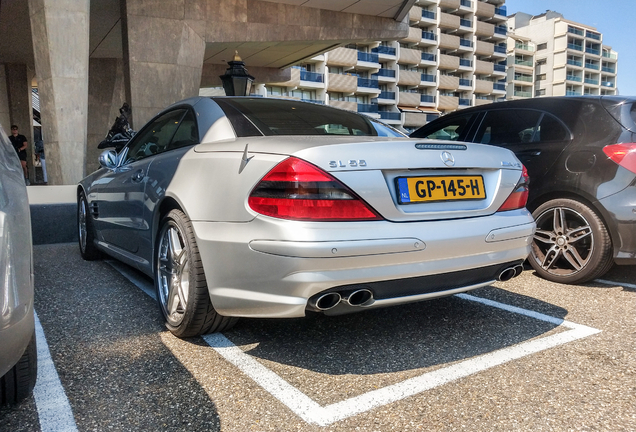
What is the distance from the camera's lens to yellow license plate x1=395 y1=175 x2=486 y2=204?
2314 millimetres

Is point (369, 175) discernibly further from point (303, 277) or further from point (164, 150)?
point (164, 150)

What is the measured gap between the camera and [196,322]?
258 cm

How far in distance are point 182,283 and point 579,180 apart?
3003 millimetres

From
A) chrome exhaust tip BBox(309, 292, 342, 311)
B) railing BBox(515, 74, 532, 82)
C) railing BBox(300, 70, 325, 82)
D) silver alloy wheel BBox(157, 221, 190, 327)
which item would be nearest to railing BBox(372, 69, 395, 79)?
railing BBox(300, 70, 325, 82)

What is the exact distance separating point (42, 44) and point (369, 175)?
444 inches

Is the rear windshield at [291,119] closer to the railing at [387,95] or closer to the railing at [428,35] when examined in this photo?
the railing at [387,95]

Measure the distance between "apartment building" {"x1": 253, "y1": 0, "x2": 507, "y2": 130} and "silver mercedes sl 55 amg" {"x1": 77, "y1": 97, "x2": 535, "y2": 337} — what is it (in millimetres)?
48445

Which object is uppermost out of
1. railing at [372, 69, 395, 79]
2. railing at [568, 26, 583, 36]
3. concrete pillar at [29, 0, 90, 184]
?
railing at [568, 26, 583, 36]

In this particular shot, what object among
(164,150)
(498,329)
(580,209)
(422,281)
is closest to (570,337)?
(498,329)

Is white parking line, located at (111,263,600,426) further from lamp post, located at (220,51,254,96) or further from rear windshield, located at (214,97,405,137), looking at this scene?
lamp post, located at (220,51,254,96)

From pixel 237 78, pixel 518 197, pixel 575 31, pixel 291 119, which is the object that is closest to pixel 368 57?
pixel 237 78

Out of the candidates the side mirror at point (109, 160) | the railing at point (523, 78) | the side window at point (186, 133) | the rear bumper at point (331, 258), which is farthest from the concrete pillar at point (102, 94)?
the railing at point (523, 78)

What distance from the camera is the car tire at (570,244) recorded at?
3.81 metres

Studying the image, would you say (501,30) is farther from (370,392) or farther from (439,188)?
(370,392)
